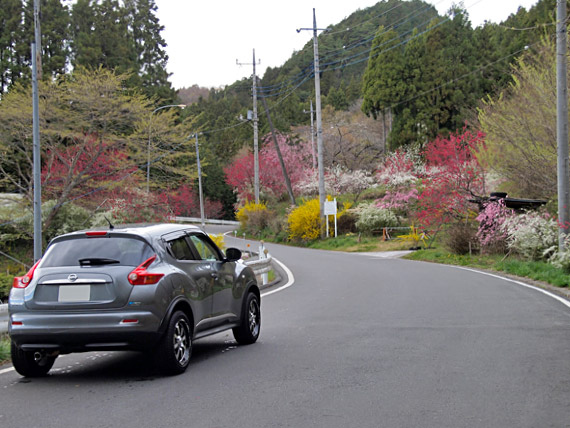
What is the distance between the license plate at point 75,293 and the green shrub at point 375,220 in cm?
3277

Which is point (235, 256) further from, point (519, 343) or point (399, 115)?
point (399, 115)

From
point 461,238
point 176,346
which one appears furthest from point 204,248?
point 461,238

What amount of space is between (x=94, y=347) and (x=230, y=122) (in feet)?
251

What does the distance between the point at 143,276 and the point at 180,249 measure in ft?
3.52

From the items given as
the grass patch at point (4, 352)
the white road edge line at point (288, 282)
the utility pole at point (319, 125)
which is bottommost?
the white road edge line at point (288, 282)

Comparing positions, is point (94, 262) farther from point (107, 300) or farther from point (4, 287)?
point (4, 287)

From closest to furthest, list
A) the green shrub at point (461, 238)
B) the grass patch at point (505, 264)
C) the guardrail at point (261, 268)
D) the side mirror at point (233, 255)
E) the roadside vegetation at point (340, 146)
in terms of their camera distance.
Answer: the side mirror at point (233, 255)
the grass patch at point (505, 264)
the guardrail at point (261, 268)
the roadside vegetation at point (340, 146)
the green shrub at point (461, 238)

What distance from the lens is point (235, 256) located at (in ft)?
29.7

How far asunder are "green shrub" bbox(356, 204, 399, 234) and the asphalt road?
2638 cm

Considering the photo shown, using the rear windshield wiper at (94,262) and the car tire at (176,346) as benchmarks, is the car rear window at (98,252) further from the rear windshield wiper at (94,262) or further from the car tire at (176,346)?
the car tire at (176,346)

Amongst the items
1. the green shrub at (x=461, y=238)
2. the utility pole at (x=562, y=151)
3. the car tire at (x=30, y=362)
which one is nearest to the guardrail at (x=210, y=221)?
the green shrub at (x=461, y=238)

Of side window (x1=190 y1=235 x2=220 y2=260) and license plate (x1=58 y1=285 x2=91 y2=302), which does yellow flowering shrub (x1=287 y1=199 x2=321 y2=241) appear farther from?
license plate (x1=58 y1=285 x2=91 y2=302)

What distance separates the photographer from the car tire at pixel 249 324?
9172 mm

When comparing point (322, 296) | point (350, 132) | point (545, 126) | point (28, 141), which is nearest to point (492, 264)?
point (545, 126)
